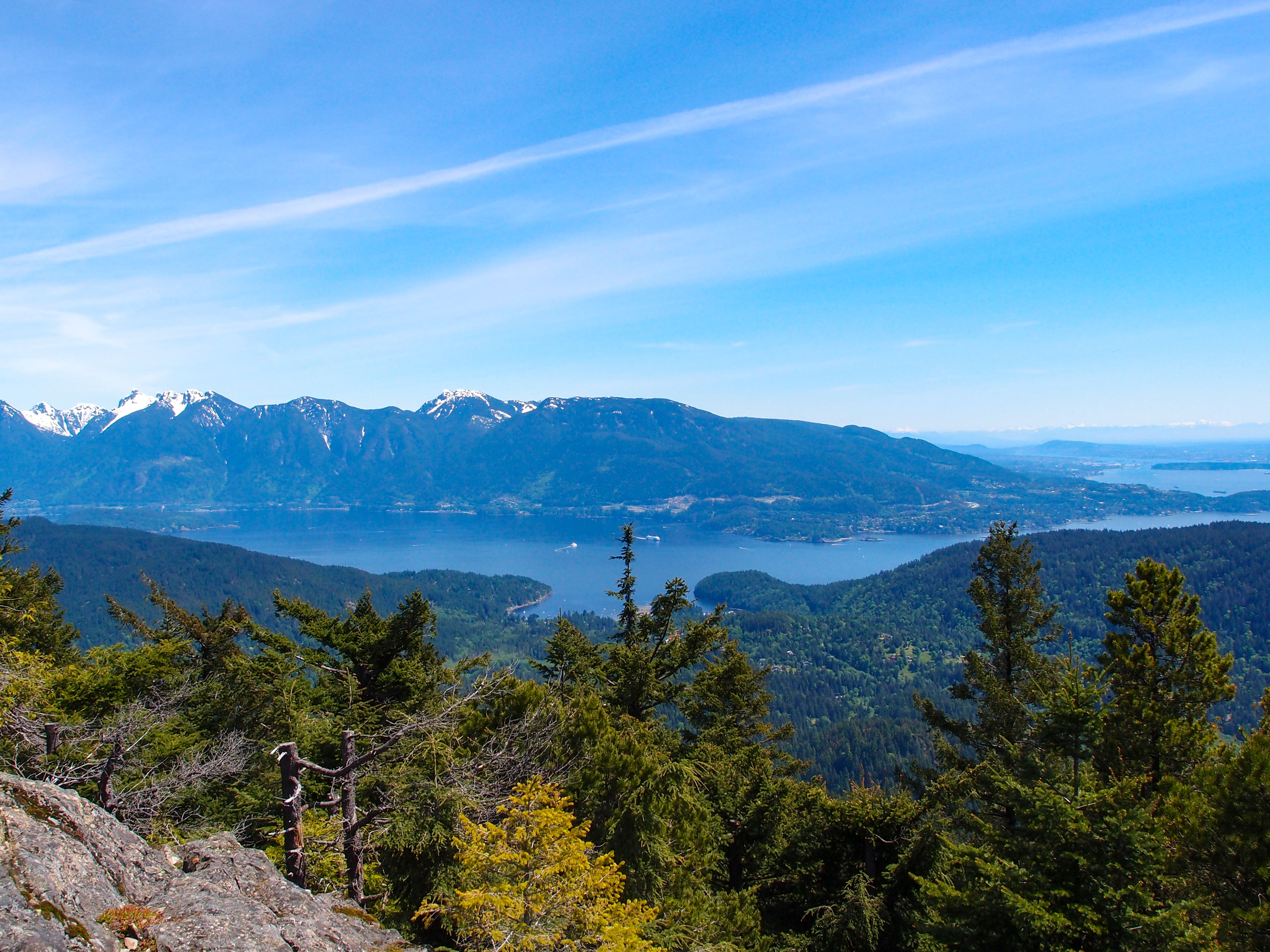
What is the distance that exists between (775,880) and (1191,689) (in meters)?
11.5

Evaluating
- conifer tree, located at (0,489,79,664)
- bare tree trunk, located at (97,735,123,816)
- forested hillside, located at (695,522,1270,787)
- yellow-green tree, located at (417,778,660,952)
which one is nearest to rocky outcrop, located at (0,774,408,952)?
yellow-green tree, located at (417,778,660,952)

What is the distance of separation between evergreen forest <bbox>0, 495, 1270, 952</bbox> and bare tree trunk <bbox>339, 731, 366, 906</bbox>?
5 cm

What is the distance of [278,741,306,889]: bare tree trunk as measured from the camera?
9164 mm

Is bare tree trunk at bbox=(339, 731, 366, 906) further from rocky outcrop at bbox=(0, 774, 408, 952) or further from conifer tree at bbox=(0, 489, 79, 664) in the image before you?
conifer tree at bbox=(0, 489, 79, 664)

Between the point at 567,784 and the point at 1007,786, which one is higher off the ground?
the point at 1007,786

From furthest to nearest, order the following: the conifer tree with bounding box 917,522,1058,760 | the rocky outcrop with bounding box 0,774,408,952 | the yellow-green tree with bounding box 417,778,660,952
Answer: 1. the conifer tree with bounding box 917,522,1058,760
2. the yellow-green tree with bounding box 417,778,660,952
3. the rocky outcrop with bounding box 0,774,408,952

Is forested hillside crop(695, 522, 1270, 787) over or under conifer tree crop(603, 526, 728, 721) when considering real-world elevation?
under

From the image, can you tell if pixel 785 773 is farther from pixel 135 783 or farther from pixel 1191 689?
pixel 135 783

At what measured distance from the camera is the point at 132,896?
7.84m

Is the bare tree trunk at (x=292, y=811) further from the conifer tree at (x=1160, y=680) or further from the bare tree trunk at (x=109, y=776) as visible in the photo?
the conifer tree at (x=1160, y=680)

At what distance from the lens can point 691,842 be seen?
15.1m

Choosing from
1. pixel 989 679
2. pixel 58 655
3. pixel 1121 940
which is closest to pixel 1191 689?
pixel 989 679

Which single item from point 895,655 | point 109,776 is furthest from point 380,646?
point 895,655

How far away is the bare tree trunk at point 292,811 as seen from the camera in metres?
9.16
